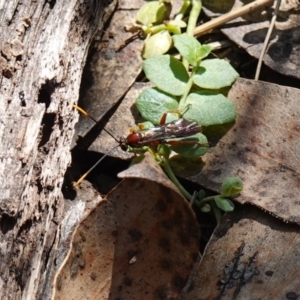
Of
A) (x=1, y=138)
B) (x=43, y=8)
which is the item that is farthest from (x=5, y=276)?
(x=43, y=8)

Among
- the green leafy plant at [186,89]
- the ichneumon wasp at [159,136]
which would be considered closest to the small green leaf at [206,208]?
the green leafy plant at [186,89]

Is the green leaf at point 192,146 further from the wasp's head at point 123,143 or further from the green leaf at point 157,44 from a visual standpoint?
the green leaf at point 157,44

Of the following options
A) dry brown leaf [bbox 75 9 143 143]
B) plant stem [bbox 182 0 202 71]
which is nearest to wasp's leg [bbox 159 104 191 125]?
dry brown leaf [bbox 75 9 143 143]

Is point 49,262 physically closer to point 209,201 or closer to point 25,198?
point 25,198

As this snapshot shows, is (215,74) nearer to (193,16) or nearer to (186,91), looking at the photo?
(186,91)

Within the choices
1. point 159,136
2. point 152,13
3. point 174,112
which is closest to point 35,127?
point 159,136

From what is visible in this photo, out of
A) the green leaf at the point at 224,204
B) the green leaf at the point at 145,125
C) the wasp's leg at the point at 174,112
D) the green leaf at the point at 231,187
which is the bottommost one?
the green leaf at the point at 224,204

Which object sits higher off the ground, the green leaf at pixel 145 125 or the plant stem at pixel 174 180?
the green leaf at pixel 145 125
